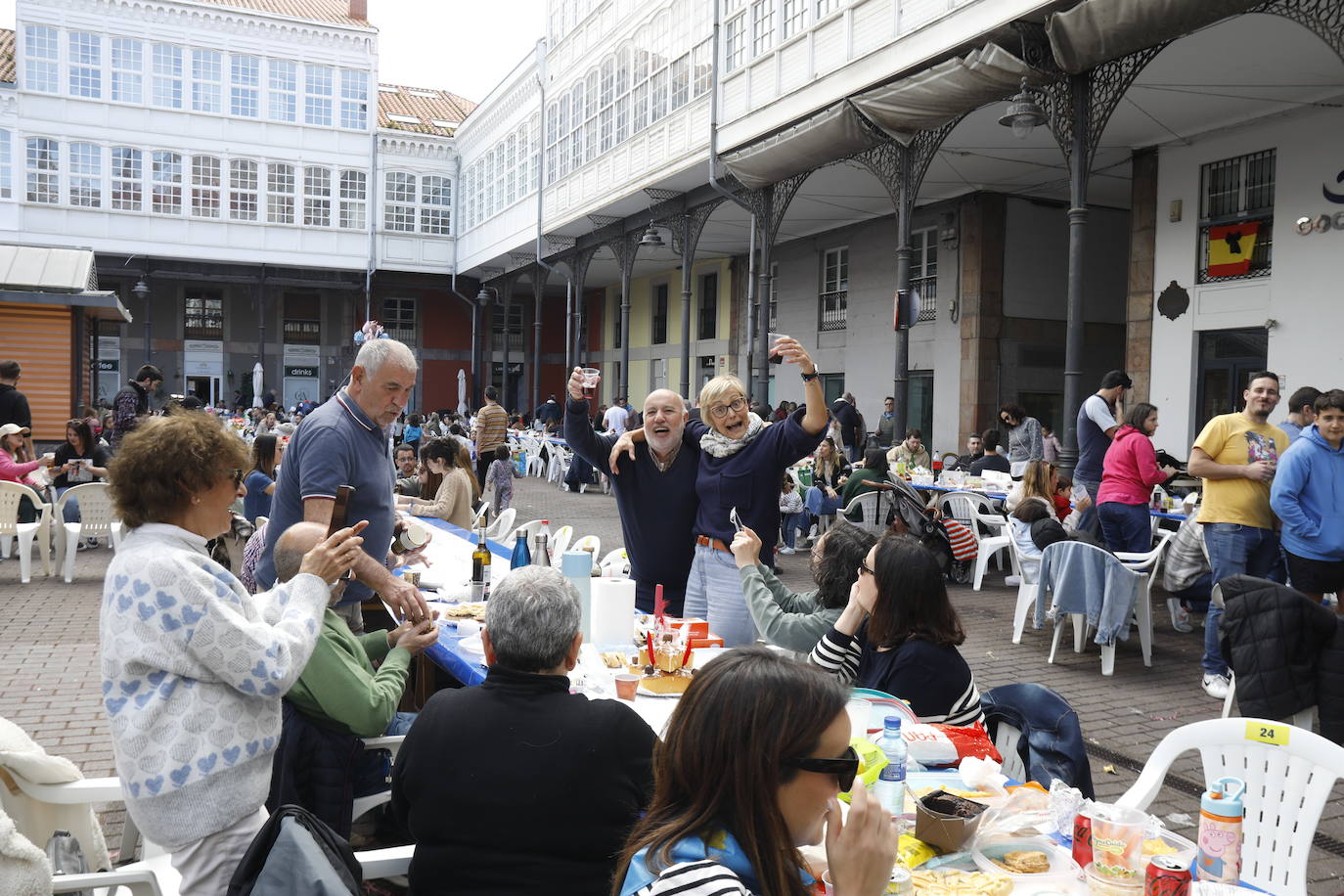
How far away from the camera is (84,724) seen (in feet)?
16.1

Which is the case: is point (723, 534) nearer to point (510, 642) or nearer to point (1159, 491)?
point (510, 642)

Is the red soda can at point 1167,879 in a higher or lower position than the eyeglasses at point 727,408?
lower

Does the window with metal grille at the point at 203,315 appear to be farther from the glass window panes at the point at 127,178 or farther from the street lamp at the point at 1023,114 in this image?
the street lamp at the point at 1023,114

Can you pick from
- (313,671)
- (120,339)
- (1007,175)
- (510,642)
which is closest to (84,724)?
(313,671)

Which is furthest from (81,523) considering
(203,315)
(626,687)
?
(203,315)

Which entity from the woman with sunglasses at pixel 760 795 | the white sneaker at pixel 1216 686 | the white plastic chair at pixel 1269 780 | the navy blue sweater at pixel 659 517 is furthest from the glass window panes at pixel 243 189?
the woman with sunglasses at pixel 760 795

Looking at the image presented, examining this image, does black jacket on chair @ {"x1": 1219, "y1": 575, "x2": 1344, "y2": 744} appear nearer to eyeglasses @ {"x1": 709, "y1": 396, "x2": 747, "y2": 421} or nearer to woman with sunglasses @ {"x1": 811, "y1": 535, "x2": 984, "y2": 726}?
woman with sunglasses @ {"x1": 811, "y1": 535, "x2": 984, "y2": 726}

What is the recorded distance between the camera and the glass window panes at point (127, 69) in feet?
86.2

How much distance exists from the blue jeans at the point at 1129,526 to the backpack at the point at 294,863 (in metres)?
6.75

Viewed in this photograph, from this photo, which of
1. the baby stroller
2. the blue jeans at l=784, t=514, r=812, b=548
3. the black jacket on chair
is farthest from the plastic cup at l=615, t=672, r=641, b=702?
the blue jeans at l=784, t=514, r=812, b=548

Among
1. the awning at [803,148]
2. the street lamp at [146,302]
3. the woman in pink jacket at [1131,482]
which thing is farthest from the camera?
the street lamp at [146,302]

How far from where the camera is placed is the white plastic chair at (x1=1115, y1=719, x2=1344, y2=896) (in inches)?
94.4

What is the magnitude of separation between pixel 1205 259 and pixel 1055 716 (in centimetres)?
1154

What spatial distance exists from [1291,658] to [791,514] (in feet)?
21.7
